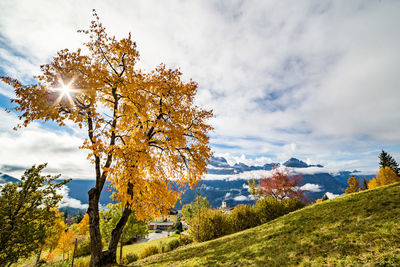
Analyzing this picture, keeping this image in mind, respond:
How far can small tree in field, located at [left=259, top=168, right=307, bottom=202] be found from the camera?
34.4 m

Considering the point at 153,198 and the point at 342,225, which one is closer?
the point at 342,225

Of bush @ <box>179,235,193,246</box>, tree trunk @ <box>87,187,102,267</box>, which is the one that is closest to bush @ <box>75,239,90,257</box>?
bush @ <box>179,235,193,246</box>

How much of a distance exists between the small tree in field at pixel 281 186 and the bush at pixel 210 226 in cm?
2120

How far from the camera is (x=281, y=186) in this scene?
3425 cm

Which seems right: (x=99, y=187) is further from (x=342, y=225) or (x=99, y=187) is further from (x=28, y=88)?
(x=342, y=225)

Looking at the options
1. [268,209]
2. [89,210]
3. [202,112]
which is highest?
[202,112]

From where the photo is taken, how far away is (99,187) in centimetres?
855

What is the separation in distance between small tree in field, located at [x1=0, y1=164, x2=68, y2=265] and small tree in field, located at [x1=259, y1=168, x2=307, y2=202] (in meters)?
35.2

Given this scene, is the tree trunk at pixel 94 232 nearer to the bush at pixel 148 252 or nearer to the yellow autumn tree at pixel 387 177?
the bush at pixel 148 252

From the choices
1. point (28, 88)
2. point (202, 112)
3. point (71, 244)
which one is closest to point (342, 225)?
point (202, 112)

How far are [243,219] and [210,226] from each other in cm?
387

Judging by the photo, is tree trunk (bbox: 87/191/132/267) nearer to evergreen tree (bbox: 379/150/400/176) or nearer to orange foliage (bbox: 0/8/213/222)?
orange foliage (bbox: 0/8/213/222)

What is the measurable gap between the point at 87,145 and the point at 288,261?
924cm

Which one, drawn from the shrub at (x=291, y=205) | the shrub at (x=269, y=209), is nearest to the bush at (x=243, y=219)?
the shrub at (x=269, y=209)
